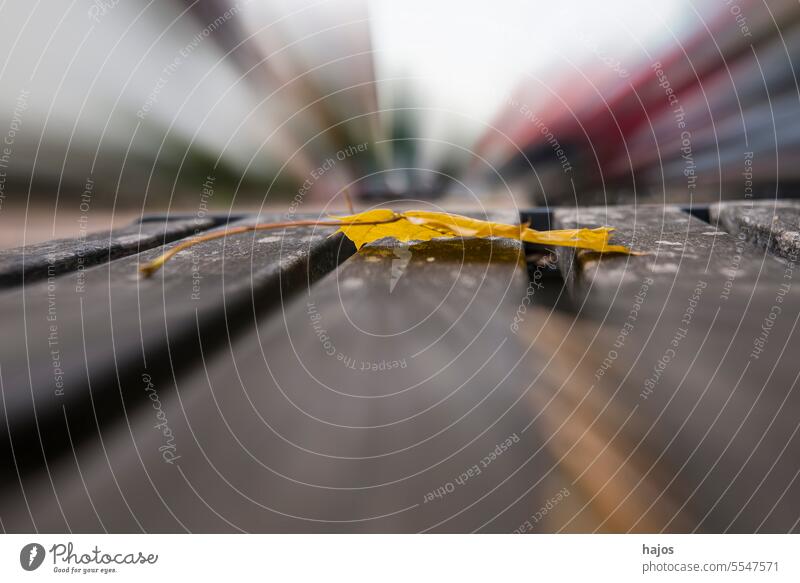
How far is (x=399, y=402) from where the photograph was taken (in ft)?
1.29

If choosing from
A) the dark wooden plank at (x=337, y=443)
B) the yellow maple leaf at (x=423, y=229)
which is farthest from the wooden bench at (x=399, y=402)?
the yellow maple leaf at (x=423, y=229)

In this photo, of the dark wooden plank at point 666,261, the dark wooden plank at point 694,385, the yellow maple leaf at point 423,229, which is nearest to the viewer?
the dark wooden plank at point 694,385

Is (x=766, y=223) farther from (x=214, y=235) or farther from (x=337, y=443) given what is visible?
(x=214, y=235)

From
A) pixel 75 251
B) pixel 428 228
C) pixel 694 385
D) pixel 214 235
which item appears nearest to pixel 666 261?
pixel 694 385

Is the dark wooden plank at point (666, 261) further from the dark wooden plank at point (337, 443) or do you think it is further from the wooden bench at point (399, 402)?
the dark wooden plank at point (337, 443)

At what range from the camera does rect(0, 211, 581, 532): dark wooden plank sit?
0.35 metres

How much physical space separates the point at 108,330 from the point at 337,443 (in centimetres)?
20

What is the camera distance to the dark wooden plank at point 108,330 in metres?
0.34

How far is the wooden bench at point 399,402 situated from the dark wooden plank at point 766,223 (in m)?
0.08

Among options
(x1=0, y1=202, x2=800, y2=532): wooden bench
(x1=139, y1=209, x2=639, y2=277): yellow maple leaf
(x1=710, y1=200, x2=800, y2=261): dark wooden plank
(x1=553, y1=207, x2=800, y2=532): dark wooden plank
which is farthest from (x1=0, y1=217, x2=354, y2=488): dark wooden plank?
(x1=710, y1=200, x2=800, y2=261): dark wooden plank

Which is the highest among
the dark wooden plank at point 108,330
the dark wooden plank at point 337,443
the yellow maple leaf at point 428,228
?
the yellow maple leaf at point 428,228

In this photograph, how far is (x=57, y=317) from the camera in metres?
0.42

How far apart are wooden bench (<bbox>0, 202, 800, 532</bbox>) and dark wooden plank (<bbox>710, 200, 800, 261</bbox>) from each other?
0.08m

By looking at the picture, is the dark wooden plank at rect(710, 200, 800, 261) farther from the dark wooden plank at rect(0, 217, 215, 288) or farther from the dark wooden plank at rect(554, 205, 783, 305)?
the dark wooden plank at rect(0, 217, 215, 288)
